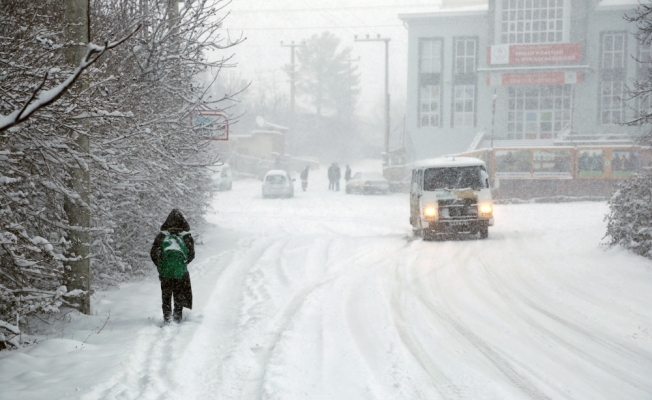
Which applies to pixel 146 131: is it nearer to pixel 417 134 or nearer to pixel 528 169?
pixel 528 169

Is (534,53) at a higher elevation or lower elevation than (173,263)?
higher

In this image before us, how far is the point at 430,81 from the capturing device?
51375 mm

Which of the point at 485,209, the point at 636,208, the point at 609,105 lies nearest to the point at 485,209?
the point at 485,209

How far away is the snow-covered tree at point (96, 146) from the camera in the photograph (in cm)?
669

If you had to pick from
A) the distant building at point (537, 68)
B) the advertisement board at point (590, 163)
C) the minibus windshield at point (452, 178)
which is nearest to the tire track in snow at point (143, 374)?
the minibus windshield at point (452, 178)

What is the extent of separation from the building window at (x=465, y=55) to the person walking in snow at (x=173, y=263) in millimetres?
44397

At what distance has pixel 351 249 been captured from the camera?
16531mm

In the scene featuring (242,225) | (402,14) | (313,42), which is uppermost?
(313,42)

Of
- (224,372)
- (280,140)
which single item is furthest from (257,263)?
(280,140)

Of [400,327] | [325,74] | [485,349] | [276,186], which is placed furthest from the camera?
[325,74]

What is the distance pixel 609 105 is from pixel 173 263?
147 ft

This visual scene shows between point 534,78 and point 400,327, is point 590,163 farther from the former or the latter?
point 400,327

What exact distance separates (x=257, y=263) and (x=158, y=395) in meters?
8.45

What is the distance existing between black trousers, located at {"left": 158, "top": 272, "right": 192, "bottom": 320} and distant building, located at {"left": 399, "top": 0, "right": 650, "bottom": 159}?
39032mm
